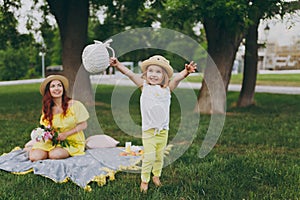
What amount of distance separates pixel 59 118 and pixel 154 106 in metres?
1.75

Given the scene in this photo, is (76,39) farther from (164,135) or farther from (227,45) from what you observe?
(164,135)

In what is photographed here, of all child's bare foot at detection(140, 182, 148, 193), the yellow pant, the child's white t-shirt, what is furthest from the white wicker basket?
child's bare foot at detection(140, 182, 148, 193)

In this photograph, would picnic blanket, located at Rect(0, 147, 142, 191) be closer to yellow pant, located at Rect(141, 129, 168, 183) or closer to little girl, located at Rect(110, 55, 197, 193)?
yellow pant, located at Rect(141, 129, 168, 183)

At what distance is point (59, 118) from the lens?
5.43 m

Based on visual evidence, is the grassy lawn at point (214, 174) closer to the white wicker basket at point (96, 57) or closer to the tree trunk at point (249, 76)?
the white wicker basket at point (96, 57)

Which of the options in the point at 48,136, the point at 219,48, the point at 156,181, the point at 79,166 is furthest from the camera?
the point at 219,48

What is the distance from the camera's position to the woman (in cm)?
538

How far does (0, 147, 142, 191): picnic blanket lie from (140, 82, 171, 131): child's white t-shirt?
3.12ft

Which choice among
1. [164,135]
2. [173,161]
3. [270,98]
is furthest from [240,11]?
[270,98]

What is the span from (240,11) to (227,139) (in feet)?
8.92

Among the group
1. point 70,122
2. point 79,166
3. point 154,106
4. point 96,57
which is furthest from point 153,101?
point 70,122

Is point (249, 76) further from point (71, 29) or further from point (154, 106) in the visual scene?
point (154, 106)

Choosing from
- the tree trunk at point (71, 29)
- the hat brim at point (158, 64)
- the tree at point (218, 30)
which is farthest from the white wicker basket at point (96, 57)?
the tree trunk at point (71, 29)

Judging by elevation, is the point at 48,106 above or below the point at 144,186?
above
